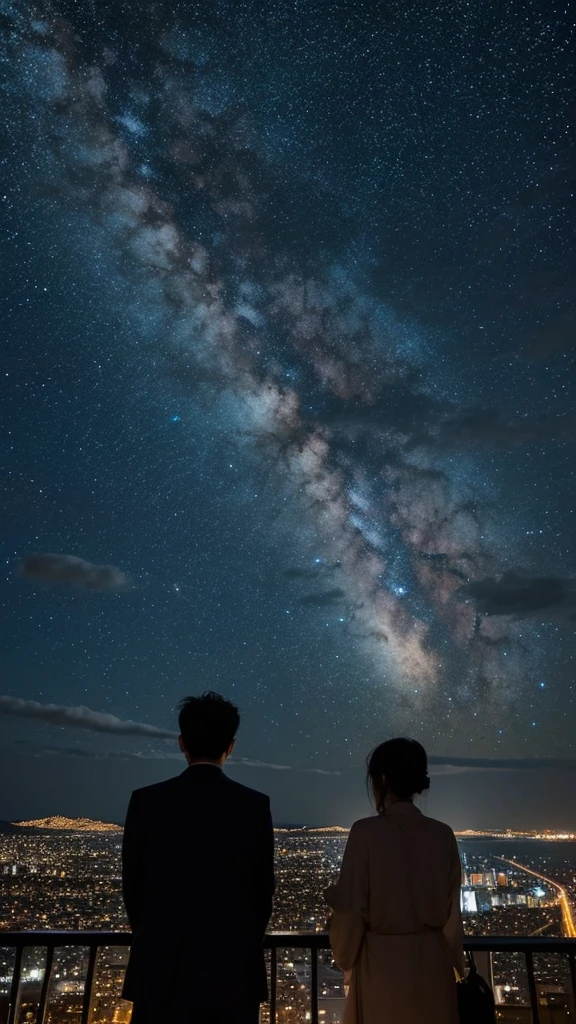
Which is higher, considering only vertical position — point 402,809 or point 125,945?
point 402,809

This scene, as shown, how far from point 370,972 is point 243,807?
0.78 m

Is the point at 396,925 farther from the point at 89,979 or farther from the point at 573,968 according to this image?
the point at 89,979

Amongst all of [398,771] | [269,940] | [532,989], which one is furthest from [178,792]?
[532,989]

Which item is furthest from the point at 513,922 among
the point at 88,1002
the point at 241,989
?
the point at 241,989

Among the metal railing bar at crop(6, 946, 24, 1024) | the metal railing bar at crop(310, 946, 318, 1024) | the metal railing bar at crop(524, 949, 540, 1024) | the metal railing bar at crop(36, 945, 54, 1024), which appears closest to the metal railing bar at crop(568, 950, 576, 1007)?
the metal railing bar at crop(524, 949, 540, 1024)

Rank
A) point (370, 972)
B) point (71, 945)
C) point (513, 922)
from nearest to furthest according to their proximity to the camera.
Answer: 1. point (370, 972)
2. point (71, 945)
3. point (513, 922)

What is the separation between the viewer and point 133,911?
2029 millimetres

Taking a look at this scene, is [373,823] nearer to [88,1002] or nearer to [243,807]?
[243,807]

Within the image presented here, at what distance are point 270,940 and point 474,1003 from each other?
935 millimetres

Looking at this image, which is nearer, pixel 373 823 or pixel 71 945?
pixel 373 823

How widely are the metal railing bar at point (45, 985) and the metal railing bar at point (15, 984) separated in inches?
4.5

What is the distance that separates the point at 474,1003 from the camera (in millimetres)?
2229

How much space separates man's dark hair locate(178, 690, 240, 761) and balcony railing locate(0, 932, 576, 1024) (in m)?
1.24

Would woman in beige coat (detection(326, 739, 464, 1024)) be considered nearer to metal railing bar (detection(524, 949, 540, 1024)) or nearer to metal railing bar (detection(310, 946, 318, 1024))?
metal railing bar (detection(310, 946, 318, 1024))
